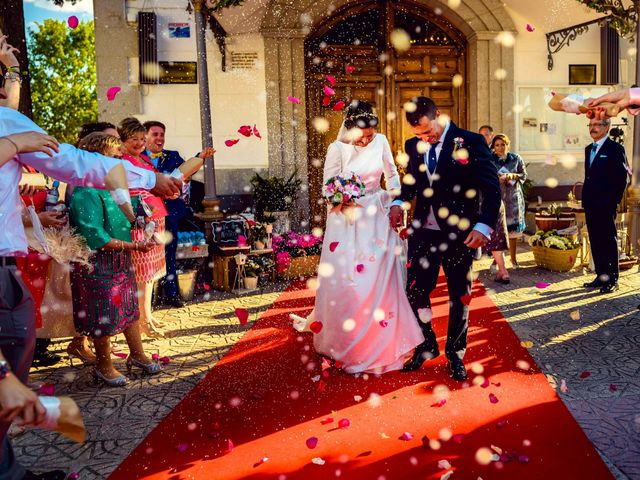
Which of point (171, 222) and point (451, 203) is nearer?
point (451, 203)

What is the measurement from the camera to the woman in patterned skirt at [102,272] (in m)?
4.26

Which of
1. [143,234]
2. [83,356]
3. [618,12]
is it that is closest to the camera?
[83,356]

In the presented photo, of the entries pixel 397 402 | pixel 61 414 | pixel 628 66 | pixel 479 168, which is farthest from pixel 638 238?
pixel 61 414

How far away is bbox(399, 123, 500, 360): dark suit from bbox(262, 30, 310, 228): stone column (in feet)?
19.4

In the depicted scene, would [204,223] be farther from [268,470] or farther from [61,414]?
[61,414]

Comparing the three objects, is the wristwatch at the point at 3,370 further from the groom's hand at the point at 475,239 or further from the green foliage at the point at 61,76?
the green foliage at the point at 61,76

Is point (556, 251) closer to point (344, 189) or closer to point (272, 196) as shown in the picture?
point (272, 196)

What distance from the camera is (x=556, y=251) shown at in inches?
326

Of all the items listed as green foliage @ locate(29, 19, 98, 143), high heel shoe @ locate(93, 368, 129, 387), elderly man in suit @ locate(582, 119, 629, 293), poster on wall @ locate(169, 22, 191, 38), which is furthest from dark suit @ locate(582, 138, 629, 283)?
green foliage @ locate(29, 19, 98, 143)

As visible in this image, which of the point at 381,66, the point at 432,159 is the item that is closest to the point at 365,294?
the point at 432,159

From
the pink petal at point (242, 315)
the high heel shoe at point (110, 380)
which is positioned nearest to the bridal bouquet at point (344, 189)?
the pink petal at point (242, 315)

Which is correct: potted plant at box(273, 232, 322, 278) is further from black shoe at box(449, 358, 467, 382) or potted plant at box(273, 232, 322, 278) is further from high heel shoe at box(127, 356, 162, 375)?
black shoe at box(449, 358, 467, 382)

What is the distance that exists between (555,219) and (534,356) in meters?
4.73

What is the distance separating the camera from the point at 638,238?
8.20 m
